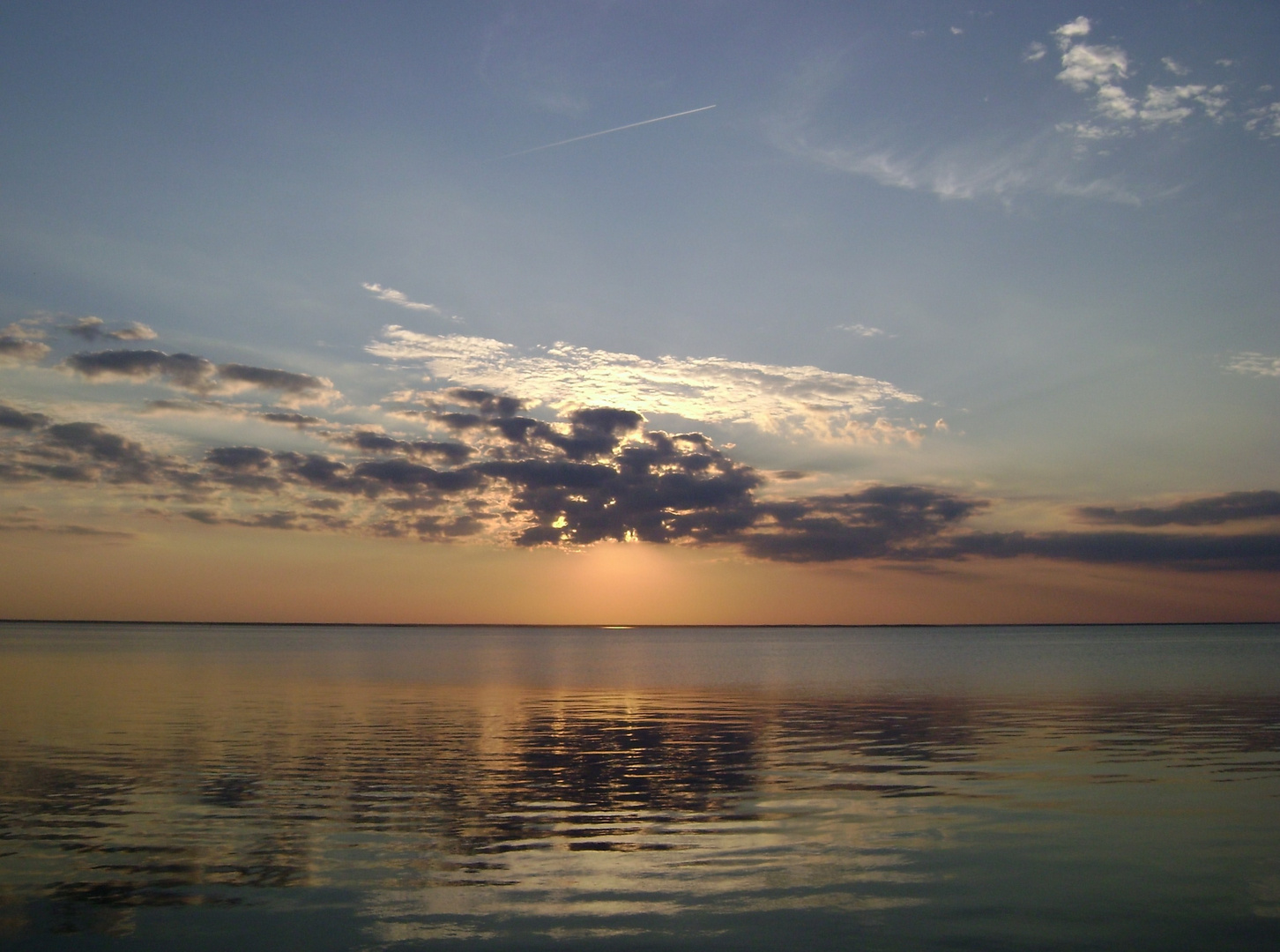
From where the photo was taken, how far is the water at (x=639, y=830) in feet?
46.7

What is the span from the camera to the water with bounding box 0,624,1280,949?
1423cm

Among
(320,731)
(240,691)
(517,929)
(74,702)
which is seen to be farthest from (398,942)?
(240,691)

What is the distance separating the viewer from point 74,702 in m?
50.8

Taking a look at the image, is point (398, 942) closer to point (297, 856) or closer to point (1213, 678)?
point (297, 856)

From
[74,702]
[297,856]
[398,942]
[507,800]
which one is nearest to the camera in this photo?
[398,942]

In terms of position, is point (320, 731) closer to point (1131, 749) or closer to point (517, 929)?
point (517, 929)

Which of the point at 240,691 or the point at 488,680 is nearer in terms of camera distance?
the point at 240,691

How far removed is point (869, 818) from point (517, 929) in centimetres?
1062

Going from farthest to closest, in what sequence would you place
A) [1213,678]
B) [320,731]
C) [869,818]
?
[1213,678] → [320,731] → [869,818]

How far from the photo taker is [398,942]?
13.4 m

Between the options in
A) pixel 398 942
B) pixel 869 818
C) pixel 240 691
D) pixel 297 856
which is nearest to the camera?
pixel 398 942

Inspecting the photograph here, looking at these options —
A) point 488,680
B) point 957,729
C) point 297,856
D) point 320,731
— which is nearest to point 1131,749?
point 957,729

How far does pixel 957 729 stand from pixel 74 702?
46.6m

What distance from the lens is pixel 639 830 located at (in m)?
20.3
